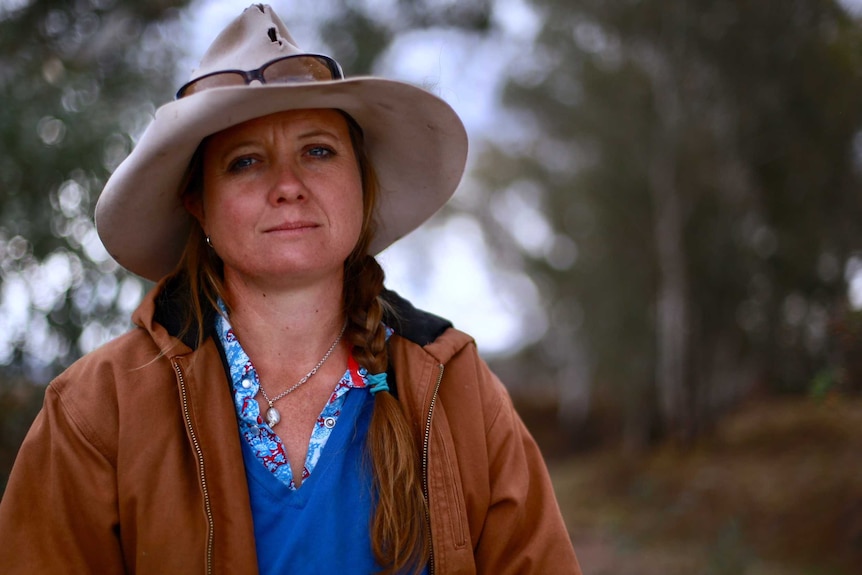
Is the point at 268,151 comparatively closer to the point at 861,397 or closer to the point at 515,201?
the point at 861,397

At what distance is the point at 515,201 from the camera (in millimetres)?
20031

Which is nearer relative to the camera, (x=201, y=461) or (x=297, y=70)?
(x=201, y=461)

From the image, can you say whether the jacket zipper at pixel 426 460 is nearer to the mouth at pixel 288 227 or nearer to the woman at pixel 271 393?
the woman at pixel 271 393

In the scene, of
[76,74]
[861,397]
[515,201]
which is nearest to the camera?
[76,74]

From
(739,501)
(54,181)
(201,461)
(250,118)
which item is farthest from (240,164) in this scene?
(739,501)

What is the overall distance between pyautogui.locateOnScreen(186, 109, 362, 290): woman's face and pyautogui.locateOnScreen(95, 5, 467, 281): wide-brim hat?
0.19ft

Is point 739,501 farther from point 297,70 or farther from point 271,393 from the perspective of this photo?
point 297,70

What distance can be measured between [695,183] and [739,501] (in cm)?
516

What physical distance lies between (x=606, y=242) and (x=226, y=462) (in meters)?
13.5

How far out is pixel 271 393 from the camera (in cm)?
204

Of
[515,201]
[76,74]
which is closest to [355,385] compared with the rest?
[76,74]

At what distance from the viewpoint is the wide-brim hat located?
189 cm

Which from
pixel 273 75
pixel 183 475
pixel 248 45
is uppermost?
pixel 248 45

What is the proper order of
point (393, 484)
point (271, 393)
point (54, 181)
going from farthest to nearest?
point (54, 181), point (271, 393), point (393, 484)
